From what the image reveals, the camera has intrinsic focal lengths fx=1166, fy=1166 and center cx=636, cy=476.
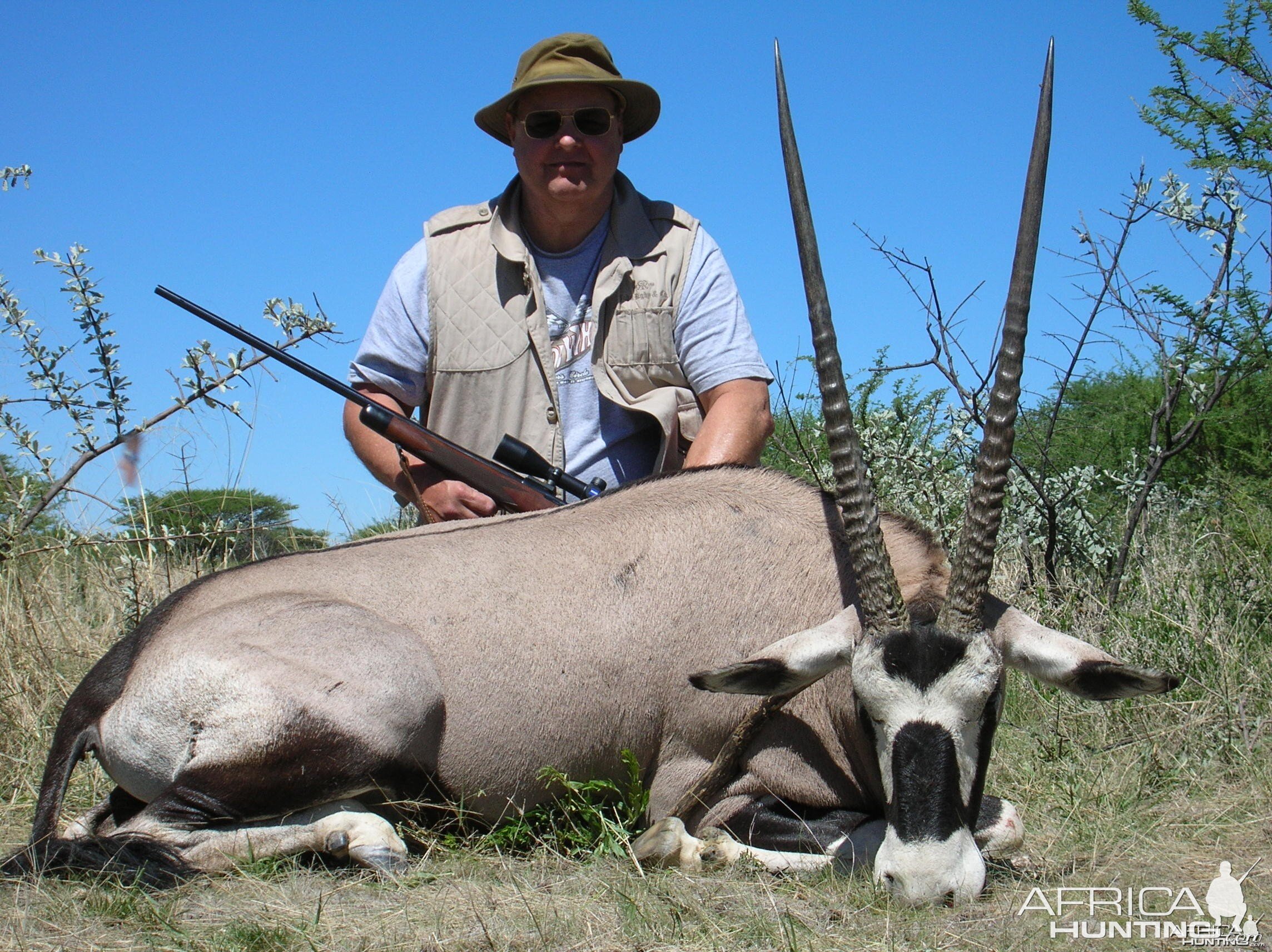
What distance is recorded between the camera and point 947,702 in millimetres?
3365

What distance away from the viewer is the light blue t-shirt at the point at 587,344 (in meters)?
5.95

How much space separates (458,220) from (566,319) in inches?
32.2

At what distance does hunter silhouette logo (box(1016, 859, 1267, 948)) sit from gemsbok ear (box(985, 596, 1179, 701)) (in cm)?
56

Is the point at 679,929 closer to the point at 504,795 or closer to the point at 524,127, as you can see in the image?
the point at 504,795

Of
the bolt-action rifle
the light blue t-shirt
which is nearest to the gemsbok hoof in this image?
the bolt-action rifle

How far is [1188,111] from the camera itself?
21.8 feet

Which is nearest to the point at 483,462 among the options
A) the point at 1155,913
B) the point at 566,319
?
the point at 566,319

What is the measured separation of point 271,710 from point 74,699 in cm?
92

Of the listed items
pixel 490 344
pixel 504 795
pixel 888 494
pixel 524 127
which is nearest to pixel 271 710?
pixel 504 795

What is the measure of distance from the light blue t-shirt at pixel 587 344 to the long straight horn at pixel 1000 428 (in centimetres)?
219

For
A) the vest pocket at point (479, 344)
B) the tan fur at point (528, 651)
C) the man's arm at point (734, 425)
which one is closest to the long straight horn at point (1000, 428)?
the tan fur at point (528, 651)

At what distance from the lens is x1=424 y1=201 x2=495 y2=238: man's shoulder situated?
6180mm

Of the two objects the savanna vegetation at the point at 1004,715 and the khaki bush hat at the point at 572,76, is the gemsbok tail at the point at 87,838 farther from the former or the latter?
the khaki bush hat at the point at 572,76

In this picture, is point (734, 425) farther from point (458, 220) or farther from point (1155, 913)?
point (1155, 913)
